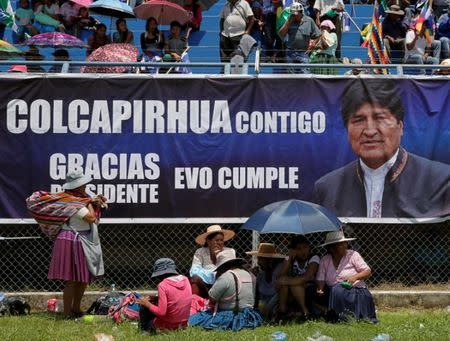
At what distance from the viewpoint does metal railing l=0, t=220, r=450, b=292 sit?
1165cm

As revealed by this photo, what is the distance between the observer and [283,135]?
1152 cm

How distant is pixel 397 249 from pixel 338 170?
1323mm

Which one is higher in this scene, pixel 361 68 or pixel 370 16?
pixel 370 16

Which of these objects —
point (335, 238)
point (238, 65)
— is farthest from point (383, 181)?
point (238, 65)

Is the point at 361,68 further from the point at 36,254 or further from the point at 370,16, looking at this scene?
the point at 370,16

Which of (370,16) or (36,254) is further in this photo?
(370,16)

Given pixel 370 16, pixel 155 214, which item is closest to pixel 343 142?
pixel 155 214

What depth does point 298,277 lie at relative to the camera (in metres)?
10.2

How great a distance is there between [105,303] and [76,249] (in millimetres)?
758

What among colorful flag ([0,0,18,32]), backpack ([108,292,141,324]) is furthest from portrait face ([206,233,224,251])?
colorful flag ([0,0,18,32])

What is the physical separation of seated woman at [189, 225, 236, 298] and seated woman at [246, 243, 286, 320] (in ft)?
1.80

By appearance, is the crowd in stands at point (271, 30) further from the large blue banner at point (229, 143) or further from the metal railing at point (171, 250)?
the metal railing at point (171, 250)

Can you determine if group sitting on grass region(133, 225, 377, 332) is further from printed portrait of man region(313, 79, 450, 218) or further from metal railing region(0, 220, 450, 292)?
printed portrait of man region(313, 79, 450, 218)

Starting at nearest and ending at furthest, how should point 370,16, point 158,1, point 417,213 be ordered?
point 417,213, point 158,1, point 370,16
